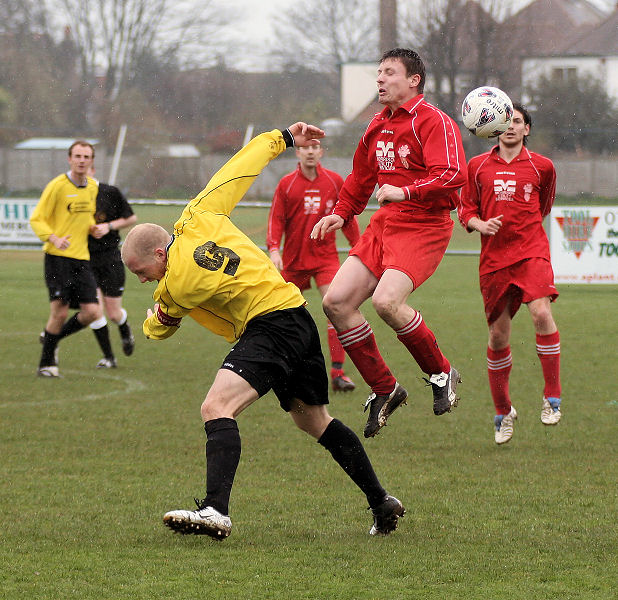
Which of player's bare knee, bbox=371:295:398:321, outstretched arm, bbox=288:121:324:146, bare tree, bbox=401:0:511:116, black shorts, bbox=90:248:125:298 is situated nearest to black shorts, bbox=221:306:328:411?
player's bare knee, bbox=371:295:398:321

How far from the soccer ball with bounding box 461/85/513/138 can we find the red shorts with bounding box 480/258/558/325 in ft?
4.11

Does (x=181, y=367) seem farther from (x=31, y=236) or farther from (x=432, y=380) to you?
(x=31, y=236)

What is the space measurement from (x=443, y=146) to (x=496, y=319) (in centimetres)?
208

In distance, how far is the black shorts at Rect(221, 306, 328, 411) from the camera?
4.75 metres

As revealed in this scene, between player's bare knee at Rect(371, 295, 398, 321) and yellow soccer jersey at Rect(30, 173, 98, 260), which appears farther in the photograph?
yellow soccer jersey at Rect(30, 173, 98, 260)

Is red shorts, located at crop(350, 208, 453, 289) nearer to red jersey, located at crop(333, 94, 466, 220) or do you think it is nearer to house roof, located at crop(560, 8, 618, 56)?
red jersey, located at crop(333, 94, 466, 220)

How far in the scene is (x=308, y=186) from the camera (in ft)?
32.7

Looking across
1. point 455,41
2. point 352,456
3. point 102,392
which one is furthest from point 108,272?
point 455,41

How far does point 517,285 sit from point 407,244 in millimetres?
1546

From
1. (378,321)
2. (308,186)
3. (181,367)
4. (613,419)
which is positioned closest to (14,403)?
(181,367)

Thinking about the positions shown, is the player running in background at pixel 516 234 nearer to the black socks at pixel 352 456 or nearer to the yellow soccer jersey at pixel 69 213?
the black socks at pixel 352 456

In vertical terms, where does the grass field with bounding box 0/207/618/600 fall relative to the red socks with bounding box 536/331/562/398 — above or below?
below

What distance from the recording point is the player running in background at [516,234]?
711 cm

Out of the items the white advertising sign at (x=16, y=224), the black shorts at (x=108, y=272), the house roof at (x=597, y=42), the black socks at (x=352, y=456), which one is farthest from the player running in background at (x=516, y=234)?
the white advertising sign at (x=16, y=224)
